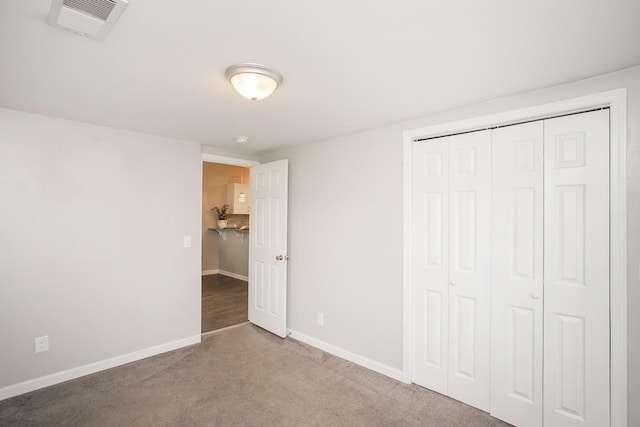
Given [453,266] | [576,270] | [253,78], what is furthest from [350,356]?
[253,78]

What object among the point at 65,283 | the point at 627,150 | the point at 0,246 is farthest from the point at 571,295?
the point at 0,246

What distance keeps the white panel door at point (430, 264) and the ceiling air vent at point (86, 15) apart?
2.24 metres

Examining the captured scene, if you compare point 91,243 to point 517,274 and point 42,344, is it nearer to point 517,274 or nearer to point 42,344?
point 42,344

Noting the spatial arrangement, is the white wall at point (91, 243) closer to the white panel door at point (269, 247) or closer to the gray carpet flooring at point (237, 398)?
the gray carpet flooring at point (237, 398)

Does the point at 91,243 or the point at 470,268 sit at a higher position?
the point at 91,243

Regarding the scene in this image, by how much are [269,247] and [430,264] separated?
2049 millimetres

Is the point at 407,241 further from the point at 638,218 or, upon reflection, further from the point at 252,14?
the point at 252,14

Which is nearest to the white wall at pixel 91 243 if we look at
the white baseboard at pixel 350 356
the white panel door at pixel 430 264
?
the white baseboard at pixel 350 356

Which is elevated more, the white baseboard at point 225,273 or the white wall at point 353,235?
the white wall at point 353,235

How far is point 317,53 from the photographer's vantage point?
5.24 ft

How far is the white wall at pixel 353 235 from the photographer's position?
2.78 metres

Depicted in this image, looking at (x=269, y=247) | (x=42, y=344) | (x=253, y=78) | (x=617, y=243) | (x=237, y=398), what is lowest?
(x=237, y=398)

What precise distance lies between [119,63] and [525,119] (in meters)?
2.61

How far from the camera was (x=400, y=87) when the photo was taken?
203 cm
